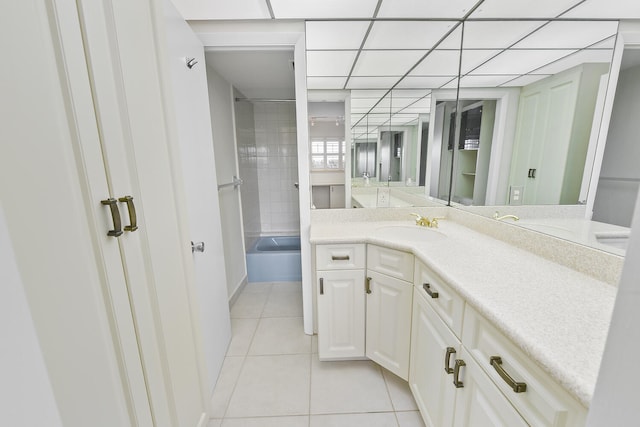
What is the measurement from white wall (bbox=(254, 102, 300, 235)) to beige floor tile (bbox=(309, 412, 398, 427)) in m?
2.27

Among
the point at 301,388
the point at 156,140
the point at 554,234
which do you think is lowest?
the point at 301,388

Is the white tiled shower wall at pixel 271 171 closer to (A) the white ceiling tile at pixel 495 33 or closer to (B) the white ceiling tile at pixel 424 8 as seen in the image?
(B) the white ceiling tile at pixel 424 8

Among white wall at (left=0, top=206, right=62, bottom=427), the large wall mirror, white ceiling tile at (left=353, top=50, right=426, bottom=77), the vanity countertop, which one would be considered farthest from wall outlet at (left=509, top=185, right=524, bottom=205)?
white wall at (left=0, top=206, right=62, bottom=427)

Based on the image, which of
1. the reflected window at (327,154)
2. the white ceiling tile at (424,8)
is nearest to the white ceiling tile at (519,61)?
the white ceiling tile at (424,8)

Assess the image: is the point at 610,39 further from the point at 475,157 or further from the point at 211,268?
the point at 211,268

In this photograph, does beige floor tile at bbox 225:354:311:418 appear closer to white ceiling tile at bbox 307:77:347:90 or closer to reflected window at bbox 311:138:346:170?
reflected window at bbox 311:138:346:170

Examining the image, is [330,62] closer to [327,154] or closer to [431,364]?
[327,154]

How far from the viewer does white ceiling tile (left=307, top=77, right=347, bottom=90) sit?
1723mm

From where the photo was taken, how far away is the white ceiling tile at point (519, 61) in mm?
1127

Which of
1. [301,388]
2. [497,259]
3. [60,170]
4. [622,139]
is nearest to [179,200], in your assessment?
[60,170]

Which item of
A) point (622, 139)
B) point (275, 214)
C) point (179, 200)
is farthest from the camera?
point (275, 214)

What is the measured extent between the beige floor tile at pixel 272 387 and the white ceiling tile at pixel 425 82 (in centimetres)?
215

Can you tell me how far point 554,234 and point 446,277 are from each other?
2.01 feet

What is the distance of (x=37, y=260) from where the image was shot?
1.55 feet
